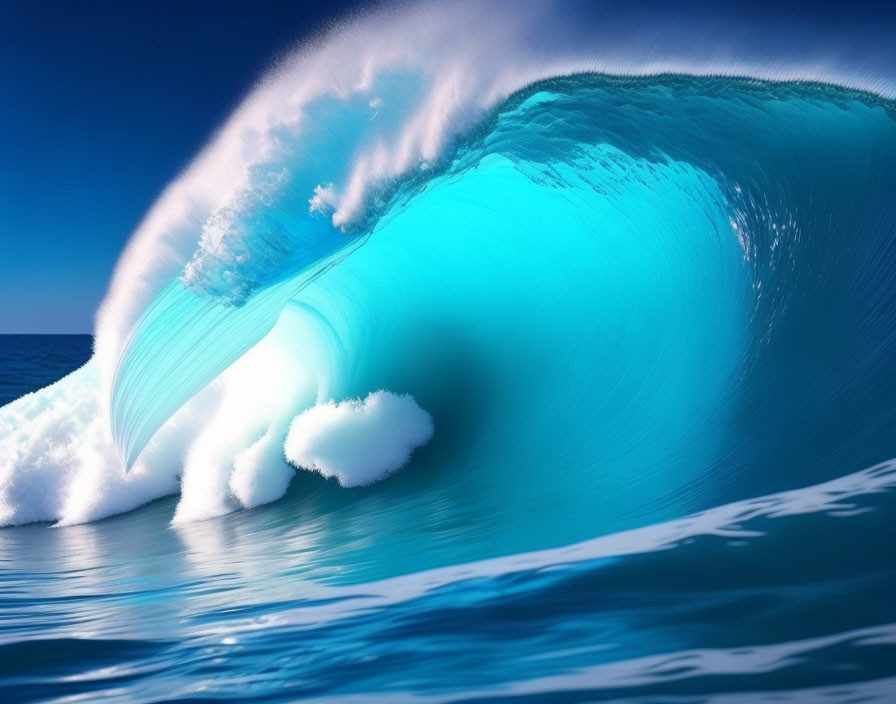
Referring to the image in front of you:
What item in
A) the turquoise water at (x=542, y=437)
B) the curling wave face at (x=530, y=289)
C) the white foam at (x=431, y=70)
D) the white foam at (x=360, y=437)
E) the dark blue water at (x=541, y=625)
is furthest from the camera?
the white foam at (x=360, y=437)

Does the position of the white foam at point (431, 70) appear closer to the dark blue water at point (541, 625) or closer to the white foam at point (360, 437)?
the white foam at point (360, 437)

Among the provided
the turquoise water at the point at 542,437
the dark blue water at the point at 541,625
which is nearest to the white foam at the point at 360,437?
the turquoise water at the point at 542,437

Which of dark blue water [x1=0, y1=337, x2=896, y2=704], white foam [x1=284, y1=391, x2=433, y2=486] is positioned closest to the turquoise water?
dark blue water [x1=0, y1=337, x2=896, y2=704]

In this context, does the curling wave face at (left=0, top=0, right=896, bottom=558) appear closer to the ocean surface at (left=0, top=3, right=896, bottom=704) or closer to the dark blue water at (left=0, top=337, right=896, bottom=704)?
the ocean surface at (left=0, top=3, right=896, bottom=704)

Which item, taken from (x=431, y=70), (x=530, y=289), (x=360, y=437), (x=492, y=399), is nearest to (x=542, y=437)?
(x=492, y=399)

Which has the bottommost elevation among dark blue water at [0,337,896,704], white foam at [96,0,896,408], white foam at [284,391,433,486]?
dark blue water at [0,337,896,704]
